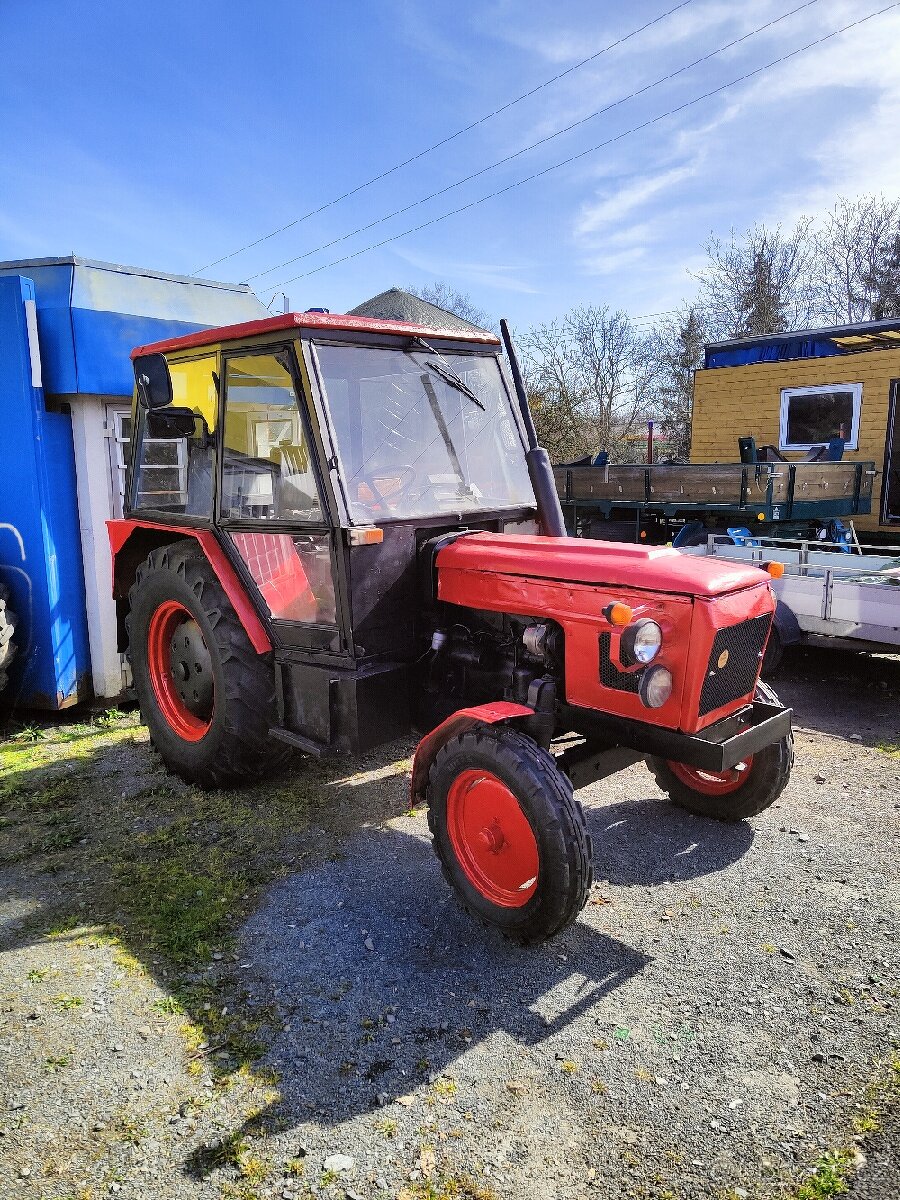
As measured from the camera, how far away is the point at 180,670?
419 cm

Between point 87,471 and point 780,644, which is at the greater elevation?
point 87,471

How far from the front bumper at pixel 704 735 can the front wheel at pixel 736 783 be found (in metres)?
0.25

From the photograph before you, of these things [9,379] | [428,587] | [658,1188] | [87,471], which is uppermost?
[9,379]

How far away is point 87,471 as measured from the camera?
17.7ft

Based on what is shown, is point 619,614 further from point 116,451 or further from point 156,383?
point 116,451

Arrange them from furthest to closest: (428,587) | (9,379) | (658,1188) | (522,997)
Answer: (9,379) < (428,587) < (522,997) < (658,1188)

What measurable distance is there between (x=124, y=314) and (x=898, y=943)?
18.5 ft

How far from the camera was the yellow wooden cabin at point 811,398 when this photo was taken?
10.8 meters

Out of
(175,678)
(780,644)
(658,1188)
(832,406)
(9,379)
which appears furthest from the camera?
(832,406)

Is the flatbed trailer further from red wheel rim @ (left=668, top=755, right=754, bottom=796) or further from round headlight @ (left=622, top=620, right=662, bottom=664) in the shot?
round headlight @ (left=622, top=620, right=662, bottom=664)

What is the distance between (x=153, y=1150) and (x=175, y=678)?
2.56 m

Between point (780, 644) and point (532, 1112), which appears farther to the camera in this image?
point (780, 644)

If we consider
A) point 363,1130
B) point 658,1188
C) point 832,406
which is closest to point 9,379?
point 363,1130

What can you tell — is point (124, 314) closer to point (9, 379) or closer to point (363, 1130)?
point (9, 379)
